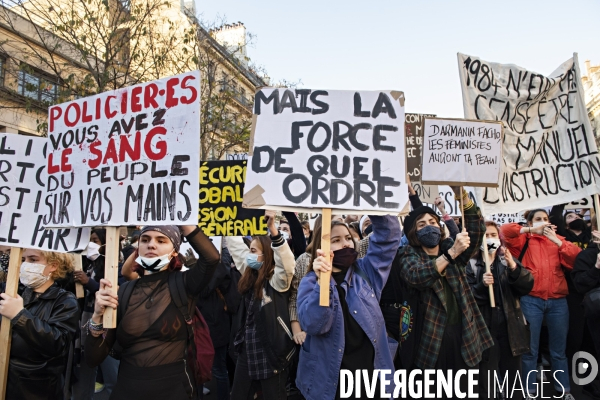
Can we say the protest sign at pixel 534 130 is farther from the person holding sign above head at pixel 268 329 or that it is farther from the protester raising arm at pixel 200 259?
the protester raising arm at pixel 200 259

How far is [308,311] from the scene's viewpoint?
2785 mm

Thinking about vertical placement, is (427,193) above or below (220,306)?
above

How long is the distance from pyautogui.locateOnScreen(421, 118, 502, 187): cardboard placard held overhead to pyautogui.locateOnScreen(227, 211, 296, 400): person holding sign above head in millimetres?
1755

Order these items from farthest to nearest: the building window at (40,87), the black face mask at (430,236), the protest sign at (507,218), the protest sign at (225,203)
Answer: the building window at (40,87) < the protest sign at (507,218) < the protest sign at (225,203) < the black face mask at (430,236)

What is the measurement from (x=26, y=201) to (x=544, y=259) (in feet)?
17.0

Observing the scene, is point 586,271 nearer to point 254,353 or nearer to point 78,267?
point 254,353

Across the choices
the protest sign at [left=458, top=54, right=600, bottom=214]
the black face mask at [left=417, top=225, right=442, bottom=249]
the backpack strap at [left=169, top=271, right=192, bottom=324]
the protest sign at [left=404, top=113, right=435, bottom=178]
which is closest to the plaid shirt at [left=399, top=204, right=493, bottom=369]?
the black face mask at [left=417, top=225, right=442, bottom=249]

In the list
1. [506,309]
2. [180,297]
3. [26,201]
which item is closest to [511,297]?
[506,309]

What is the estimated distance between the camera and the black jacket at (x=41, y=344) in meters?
2.97

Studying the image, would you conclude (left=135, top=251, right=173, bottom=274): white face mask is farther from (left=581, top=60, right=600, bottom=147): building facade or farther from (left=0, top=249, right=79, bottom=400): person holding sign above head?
(left=581, top=60, right=600, bottom=147): building facade

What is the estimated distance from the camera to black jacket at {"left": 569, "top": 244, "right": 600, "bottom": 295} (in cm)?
436

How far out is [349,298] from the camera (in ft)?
9.68

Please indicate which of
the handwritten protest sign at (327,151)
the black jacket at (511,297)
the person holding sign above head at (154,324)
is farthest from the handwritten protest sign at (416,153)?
the person holding sign above head at (154,324)

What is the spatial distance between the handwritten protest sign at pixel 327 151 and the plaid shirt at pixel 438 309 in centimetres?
88
